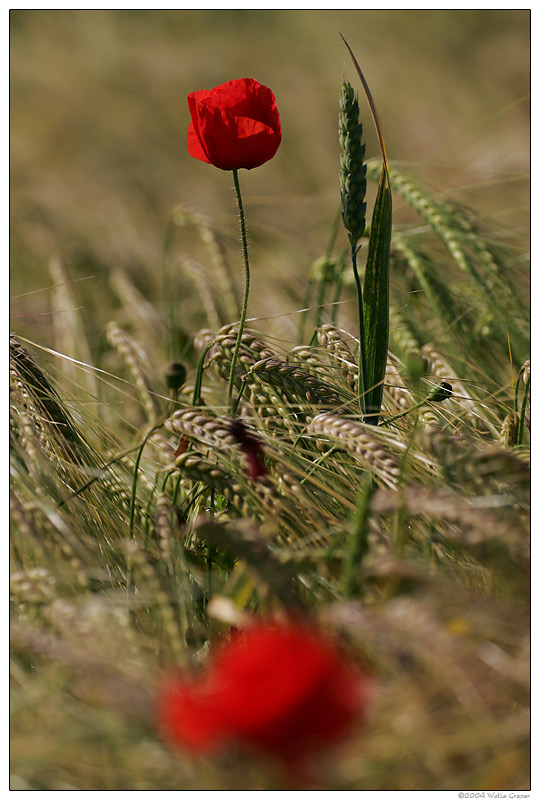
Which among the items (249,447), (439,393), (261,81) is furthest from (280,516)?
(261,81)

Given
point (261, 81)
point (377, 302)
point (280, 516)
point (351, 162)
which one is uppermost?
point (261, 81)

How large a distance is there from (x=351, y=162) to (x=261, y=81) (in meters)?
2.67

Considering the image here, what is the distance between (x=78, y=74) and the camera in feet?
10.8

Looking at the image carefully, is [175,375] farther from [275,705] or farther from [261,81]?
[261,81]

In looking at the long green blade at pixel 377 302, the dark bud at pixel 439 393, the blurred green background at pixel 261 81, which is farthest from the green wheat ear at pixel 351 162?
the blurred green background at pixel 261 81

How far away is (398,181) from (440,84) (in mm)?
2440

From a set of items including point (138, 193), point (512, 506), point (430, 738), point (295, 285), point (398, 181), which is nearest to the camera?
point (430, 738)

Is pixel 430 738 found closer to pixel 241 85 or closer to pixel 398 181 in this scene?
pixel 241 85

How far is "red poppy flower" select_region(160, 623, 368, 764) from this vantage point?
0.34m

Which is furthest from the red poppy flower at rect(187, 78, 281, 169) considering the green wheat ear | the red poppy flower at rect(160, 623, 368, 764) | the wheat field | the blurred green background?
the blurred green background

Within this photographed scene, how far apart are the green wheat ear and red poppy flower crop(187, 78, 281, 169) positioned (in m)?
0.06

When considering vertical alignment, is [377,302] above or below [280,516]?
above

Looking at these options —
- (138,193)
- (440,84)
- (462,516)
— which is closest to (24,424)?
(462,516)

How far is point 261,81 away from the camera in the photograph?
3057mm
